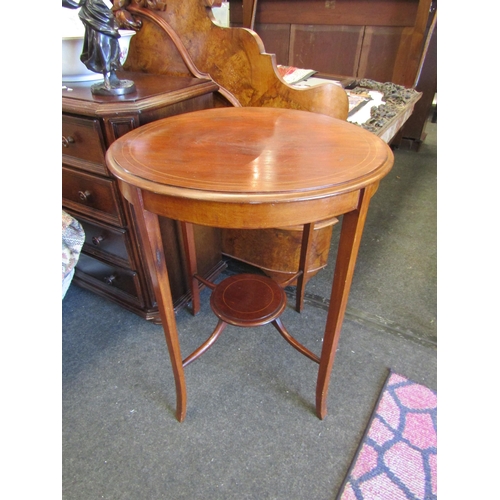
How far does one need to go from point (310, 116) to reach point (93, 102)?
661 mm

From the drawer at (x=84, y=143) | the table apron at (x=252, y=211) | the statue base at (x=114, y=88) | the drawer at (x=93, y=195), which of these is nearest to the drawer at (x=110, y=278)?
the drawer at (x=93, y=195)

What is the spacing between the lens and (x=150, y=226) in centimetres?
81

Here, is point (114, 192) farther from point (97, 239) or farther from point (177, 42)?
point (177, 42)

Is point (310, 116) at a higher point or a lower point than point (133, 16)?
lower

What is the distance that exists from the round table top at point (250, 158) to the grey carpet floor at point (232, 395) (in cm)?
82

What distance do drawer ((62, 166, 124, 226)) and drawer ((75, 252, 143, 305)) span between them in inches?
9.3

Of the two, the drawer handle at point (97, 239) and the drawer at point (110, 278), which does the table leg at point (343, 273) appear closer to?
the drawer at point (110, 278)

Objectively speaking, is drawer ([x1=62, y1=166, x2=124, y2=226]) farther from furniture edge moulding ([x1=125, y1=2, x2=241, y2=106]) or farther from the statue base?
furniture edge moulding ([x1=125, y1=2, x2=241, y2=106])

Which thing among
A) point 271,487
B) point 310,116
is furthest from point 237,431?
point 310,116

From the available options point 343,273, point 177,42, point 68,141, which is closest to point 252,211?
point 343,273

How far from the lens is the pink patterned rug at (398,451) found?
951 mm

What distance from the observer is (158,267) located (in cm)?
86

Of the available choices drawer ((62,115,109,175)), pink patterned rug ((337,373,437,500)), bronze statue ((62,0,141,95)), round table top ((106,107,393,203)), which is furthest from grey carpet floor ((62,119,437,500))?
bronze statue ((62,0,141,95))
